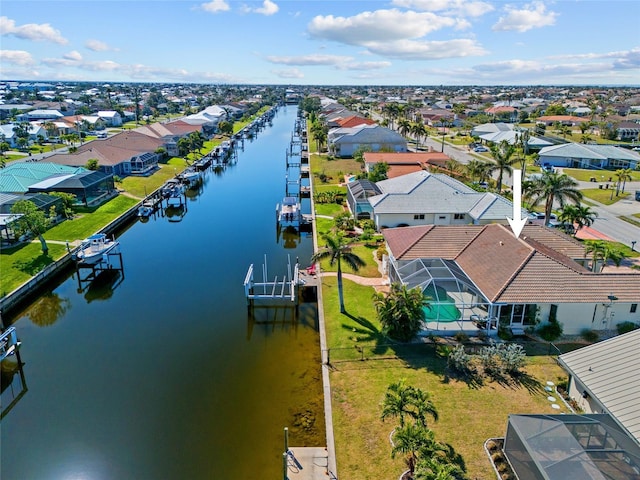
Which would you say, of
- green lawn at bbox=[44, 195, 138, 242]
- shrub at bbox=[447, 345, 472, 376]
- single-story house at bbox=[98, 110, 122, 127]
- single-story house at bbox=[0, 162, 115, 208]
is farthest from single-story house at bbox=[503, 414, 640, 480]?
single-story house at bbox=[98, 110, 122, 127]

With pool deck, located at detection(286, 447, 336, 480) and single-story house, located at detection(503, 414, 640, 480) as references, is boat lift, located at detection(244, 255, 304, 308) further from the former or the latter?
single-story house, located at detection(503, 414, 640, 480)

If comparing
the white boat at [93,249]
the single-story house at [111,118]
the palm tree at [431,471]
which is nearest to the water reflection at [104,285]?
the white boat at [93,249]

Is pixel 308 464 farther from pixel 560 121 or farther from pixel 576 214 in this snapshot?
pixel 560 121

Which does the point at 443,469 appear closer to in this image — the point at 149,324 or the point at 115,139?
the point at 149,324

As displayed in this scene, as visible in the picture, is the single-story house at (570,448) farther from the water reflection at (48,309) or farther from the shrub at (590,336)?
the water reflection at (48,309)

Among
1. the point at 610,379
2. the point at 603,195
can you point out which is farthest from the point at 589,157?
the point at 610,379

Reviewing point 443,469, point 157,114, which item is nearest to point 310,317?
point 443,469
